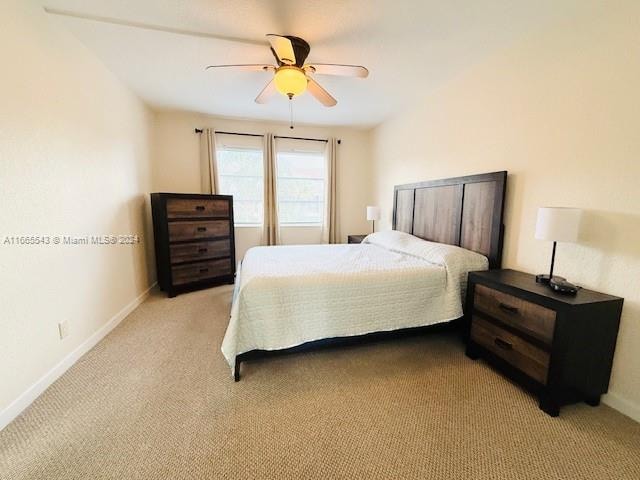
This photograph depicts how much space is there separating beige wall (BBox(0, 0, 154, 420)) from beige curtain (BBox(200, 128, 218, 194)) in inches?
48.2

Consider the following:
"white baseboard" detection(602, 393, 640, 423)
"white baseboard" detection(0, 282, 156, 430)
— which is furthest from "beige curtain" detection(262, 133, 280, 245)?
"white baseboard" detection(602, 393, 640, 423)

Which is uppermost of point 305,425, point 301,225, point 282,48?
point 282,48

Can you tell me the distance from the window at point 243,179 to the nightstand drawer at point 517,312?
132 inches

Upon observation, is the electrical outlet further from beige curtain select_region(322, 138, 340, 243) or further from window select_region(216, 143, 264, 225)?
beige curtain select_region(322, 138, 340, 243)

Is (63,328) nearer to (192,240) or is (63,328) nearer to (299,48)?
(192,240)

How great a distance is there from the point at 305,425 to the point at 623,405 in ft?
6.16

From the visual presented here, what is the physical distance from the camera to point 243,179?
427 cm

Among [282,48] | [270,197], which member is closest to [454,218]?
[282,48]

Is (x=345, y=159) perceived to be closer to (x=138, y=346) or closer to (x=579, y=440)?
(x=138, y=346)

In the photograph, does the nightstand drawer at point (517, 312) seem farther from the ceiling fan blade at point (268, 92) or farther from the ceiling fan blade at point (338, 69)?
the ceiling fan blade at point (268, 92)

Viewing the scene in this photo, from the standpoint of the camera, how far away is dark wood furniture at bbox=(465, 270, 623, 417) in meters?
1.46

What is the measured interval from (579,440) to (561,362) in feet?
1.22

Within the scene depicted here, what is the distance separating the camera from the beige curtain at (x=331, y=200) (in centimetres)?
448

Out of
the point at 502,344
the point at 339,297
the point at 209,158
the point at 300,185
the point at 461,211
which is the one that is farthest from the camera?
the point at 300,185
